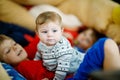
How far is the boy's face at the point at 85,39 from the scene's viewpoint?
2.37m

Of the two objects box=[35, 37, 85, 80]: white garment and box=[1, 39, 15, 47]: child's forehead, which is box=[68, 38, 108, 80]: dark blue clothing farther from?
box=[1, 39, 15, 47]: child's forehead

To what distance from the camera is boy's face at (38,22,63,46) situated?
162 cm

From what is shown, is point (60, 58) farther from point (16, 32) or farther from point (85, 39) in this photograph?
point (85, 39)

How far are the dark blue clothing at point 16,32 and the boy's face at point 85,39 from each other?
37 cm

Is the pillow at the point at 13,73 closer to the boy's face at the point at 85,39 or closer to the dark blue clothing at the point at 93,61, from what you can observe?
the dark blue clothing at the point at 93,61

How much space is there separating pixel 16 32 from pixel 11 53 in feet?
1.46

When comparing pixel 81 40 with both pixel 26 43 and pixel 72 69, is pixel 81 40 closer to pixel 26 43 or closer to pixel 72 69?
pixel 26 43

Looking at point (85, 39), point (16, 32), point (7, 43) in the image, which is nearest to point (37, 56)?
point (7, 43)

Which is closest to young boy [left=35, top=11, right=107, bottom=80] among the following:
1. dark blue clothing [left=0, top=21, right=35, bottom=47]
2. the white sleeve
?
the white sleeve

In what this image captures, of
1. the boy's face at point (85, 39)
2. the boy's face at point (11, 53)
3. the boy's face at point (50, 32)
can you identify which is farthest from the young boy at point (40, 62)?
the boy's face at point (85, 39)

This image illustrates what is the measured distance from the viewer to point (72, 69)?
170 cm

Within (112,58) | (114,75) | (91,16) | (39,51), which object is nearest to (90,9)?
(91,16)

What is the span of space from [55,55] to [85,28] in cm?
93

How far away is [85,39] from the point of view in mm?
2400
